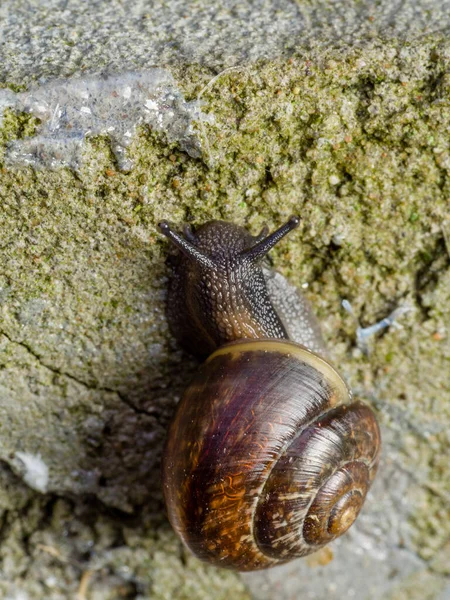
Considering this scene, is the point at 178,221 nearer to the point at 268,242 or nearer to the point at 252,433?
the point at 268,242

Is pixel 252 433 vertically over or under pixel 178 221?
under

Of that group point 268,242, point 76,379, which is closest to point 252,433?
point 268,242

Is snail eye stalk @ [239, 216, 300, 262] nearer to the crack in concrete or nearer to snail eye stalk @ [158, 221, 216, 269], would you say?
snail eye stalk @ [158, 221, 216, 269]

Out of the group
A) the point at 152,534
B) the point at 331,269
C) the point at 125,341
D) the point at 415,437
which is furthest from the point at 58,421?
the point at 415,437

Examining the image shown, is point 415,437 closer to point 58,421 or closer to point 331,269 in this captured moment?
point 331,269

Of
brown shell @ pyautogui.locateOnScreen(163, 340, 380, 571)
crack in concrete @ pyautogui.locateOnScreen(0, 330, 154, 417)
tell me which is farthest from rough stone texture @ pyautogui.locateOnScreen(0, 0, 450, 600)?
brown shell @ pyautogui.locateOnScreen(163, 340, 380, 571)

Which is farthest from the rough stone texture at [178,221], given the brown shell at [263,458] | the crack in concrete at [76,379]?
the brown shell at [263,458]
